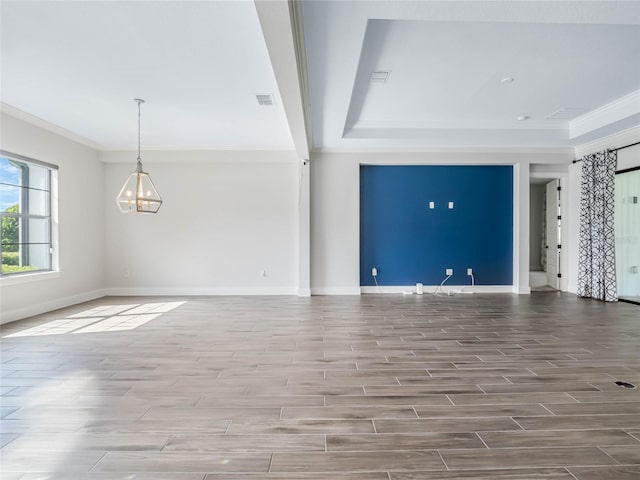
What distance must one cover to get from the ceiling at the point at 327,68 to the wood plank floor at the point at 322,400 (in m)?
2.56

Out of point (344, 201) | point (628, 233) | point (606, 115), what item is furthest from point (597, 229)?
point (344, 201)

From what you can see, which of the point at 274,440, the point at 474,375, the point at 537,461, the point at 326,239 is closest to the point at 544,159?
the point at 326,239

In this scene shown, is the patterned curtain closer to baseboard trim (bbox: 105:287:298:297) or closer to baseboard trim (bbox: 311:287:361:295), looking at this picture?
baseboard trim (bbox: 311:287:361:295)

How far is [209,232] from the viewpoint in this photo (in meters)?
6.50

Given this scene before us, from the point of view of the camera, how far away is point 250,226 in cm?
648

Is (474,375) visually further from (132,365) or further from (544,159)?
(544,159)

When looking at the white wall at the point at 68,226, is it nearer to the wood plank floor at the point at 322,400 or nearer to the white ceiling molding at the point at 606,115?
the wood plank floor at the point at 322,400

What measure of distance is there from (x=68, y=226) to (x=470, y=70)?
20.8 ft

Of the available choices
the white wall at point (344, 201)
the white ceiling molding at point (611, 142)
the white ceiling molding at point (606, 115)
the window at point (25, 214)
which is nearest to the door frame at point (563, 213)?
the white wall at point (344, 201)

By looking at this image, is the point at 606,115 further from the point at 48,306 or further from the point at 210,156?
the point at 48,306

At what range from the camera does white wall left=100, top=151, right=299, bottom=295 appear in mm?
6469

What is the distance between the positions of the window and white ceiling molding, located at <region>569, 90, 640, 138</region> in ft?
27.4

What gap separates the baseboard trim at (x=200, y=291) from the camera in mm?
6449

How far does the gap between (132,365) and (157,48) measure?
285 cm
